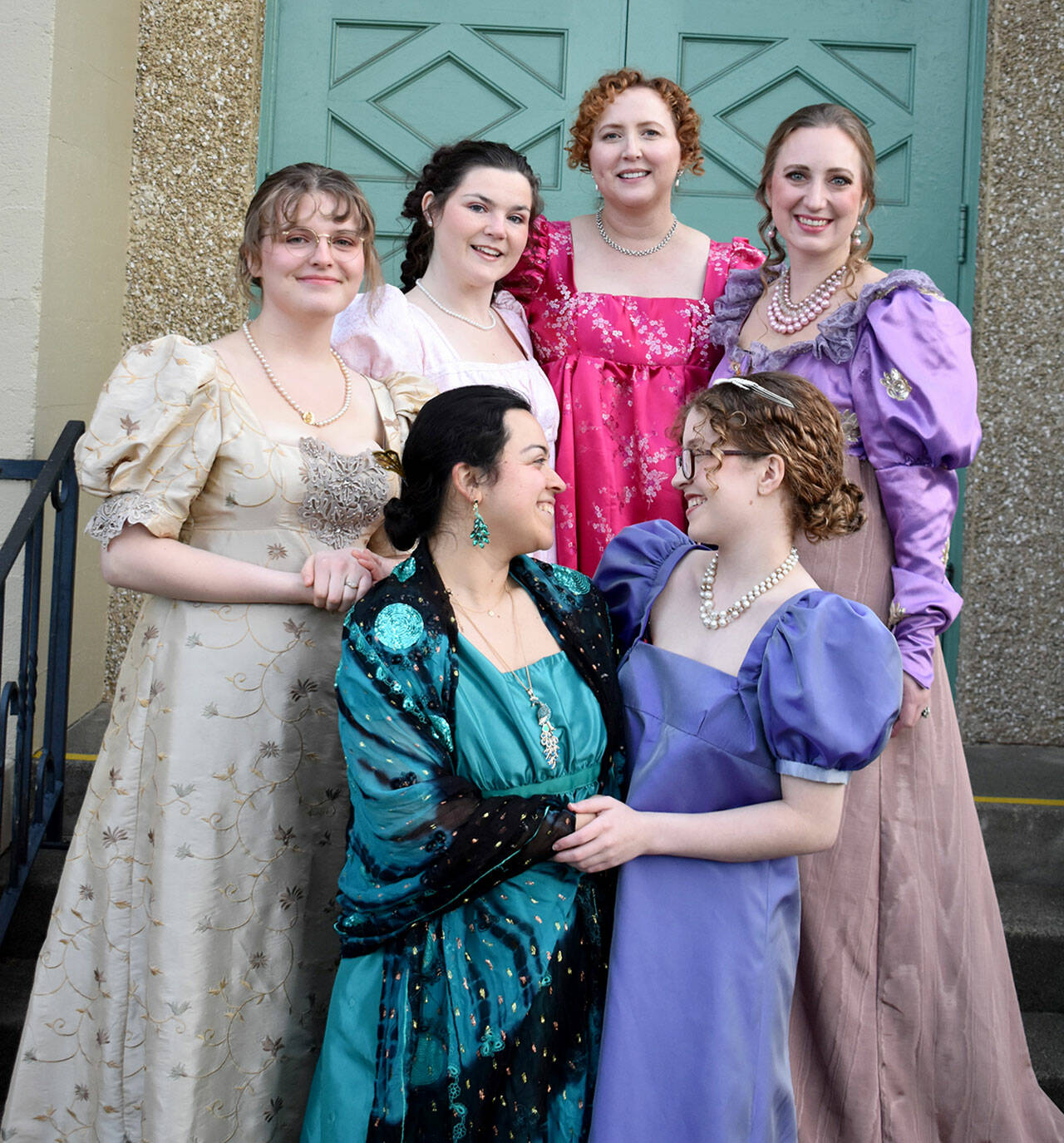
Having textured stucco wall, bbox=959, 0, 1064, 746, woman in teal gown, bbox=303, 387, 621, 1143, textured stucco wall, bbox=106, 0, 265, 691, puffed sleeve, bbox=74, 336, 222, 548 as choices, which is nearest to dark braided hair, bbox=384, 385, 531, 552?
woman in teal gown, bbox=303, 387, 621, 1143

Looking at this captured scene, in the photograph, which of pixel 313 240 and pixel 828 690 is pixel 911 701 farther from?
pixel 313 240

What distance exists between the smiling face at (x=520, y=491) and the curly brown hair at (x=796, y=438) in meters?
0.26

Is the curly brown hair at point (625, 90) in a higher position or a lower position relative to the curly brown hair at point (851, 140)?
higher

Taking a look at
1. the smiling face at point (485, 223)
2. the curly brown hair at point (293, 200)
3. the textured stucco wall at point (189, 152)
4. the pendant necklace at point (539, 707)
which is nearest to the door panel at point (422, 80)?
the textured stucco wall at point (189, 152)

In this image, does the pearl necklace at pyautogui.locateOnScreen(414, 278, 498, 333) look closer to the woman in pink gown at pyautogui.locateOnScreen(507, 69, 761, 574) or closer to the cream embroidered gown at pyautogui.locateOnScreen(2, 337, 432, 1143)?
the woman in pink gown at pyautogui.locateOnScreen(507, 69, 761, 574)

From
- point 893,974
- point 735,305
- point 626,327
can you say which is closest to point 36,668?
point 626,327

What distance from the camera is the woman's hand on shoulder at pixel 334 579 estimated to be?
1.97m

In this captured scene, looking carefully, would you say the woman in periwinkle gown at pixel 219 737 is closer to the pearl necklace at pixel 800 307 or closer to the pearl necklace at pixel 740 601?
the pearl necklace at pixel 740 601

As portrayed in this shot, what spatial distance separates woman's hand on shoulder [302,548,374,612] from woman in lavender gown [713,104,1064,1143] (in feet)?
2.75

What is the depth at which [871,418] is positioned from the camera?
212 cm

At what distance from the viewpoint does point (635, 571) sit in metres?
2.03

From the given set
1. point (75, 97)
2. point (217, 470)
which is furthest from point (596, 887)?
point (75, 97)

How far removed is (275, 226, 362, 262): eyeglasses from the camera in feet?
6.89

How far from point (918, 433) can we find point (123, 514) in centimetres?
136
